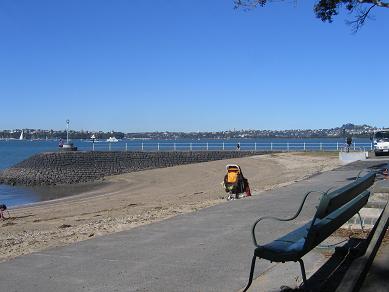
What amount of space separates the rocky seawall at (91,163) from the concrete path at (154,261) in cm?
4792

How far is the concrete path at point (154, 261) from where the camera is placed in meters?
6.30

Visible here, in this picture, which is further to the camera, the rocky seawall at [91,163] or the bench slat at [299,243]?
the rocky seawall at [91,163]

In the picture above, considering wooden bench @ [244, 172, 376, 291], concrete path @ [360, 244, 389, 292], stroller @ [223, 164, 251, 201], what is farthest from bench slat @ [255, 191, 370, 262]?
stroller @ [223, 164, 251, 201]

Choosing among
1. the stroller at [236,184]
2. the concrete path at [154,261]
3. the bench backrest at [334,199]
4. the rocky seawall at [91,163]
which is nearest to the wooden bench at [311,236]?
the bench backrest at [334,199]

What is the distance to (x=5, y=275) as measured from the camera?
22.2ft

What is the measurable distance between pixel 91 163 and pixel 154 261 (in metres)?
57.0

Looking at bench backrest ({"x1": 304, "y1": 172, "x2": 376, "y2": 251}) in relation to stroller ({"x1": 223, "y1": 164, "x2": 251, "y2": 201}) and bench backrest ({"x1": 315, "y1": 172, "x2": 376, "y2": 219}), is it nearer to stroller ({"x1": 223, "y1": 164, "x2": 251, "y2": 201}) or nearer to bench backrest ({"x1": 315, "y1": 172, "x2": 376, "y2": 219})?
bench backrest ({"x1": 315, "y1": 172, "x2": 376, "y2": 219})

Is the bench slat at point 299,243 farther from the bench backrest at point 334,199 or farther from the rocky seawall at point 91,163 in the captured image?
the rocky seawall at point 91,163

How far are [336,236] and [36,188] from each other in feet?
151

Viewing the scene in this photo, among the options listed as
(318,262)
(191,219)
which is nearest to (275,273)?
(318,262)

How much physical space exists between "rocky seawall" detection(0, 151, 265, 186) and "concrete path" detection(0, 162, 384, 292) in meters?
47.9

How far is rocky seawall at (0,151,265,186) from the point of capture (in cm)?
5847

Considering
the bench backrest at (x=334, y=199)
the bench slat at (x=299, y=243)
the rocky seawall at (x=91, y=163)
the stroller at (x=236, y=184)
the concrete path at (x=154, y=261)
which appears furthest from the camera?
the rocky seawall at (x=91, y=163)

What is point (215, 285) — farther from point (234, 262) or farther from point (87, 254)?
point (87, 254)
